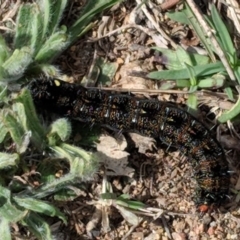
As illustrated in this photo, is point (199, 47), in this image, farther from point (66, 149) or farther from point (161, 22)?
point (66, 149)

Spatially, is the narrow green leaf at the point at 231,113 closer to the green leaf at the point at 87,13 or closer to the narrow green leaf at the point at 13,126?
Answer: the green leaf at the point at 87,13

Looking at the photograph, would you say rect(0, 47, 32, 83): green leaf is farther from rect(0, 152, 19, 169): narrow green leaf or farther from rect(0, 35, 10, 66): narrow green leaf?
rect(0, 152, 19, 169): narrow green leaf

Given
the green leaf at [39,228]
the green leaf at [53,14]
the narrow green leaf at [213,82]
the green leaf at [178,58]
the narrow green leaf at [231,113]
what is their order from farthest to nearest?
the green leaf at [178,58] < the narrow green leaf at [213,82] < the narrow green leaf at [231,113] < the green leaf at [53,14] < the green leaf at [39,228]

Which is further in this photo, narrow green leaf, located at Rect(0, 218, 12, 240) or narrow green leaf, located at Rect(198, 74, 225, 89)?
narrow green leaf, located at Rect(198, 74, 225, 89)

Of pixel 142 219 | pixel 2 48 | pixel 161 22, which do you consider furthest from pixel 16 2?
pixel 142 219

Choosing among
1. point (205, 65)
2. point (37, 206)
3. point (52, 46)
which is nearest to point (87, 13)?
point (52, 46)

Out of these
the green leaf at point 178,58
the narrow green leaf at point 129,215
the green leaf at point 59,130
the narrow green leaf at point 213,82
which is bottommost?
the narrow green leaf at point 129,215

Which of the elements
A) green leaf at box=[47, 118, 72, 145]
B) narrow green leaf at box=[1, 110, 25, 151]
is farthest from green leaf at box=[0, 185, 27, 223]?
green leaf at box=[47, 118, 72, 145]

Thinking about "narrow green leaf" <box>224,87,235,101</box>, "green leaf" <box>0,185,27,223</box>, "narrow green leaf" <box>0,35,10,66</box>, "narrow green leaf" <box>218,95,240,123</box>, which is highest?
"narrow green leaf" <box>0,35,10,66</box>

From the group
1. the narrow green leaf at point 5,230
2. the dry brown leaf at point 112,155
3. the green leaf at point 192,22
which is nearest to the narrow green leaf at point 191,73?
the green leaf at point 192,22
